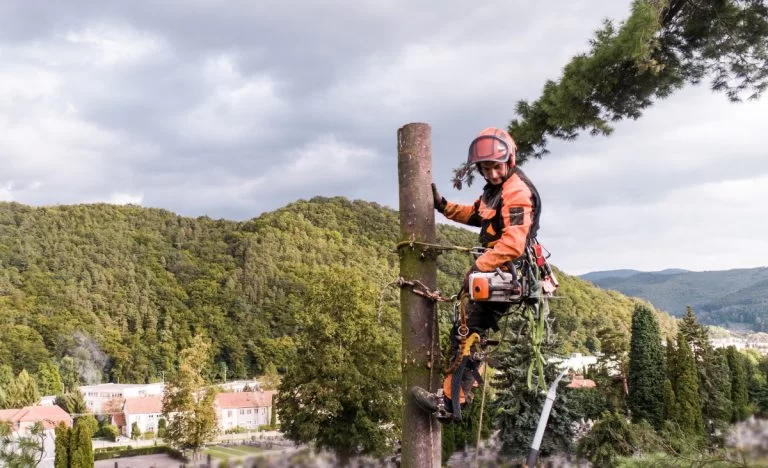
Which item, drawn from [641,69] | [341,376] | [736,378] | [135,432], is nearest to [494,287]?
[641,69]

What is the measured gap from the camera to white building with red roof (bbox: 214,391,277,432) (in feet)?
195

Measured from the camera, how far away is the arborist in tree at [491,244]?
3.29 metres

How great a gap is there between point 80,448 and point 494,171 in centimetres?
2288

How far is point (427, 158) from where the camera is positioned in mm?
3852

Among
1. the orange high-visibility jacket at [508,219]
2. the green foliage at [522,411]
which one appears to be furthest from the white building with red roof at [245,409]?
the orange high-visibility jacket at [508,219]

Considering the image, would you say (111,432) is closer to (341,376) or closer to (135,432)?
(135,432)

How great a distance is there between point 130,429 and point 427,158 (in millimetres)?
62761

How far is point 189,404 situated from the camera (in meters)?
29.1

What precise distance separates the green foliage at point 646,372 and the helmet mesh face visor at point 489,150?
2744 cm

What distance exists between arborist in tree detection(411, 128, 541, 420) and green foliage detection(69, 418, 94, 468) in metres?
21.9

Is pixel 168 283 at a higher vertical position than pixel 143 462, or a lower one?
higher

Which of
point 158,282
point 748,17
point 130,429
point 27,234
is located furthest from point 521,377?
point 27,234

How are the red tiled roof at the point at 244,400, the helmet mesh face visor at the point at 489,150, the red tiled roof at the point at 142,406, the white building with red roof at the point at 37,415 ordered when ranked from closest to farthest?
1. the helmet mesh face visor at the point at 489,150
2. the white building with red roof at the point at 37,415
3. the red tiled roof at the point at 142,406
4. the red tiled roof at the point at 244,400

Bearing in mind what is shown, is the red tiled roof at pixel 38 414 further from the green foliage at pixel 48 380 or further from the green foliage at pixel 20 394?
the green foliage at pixel 48 380
